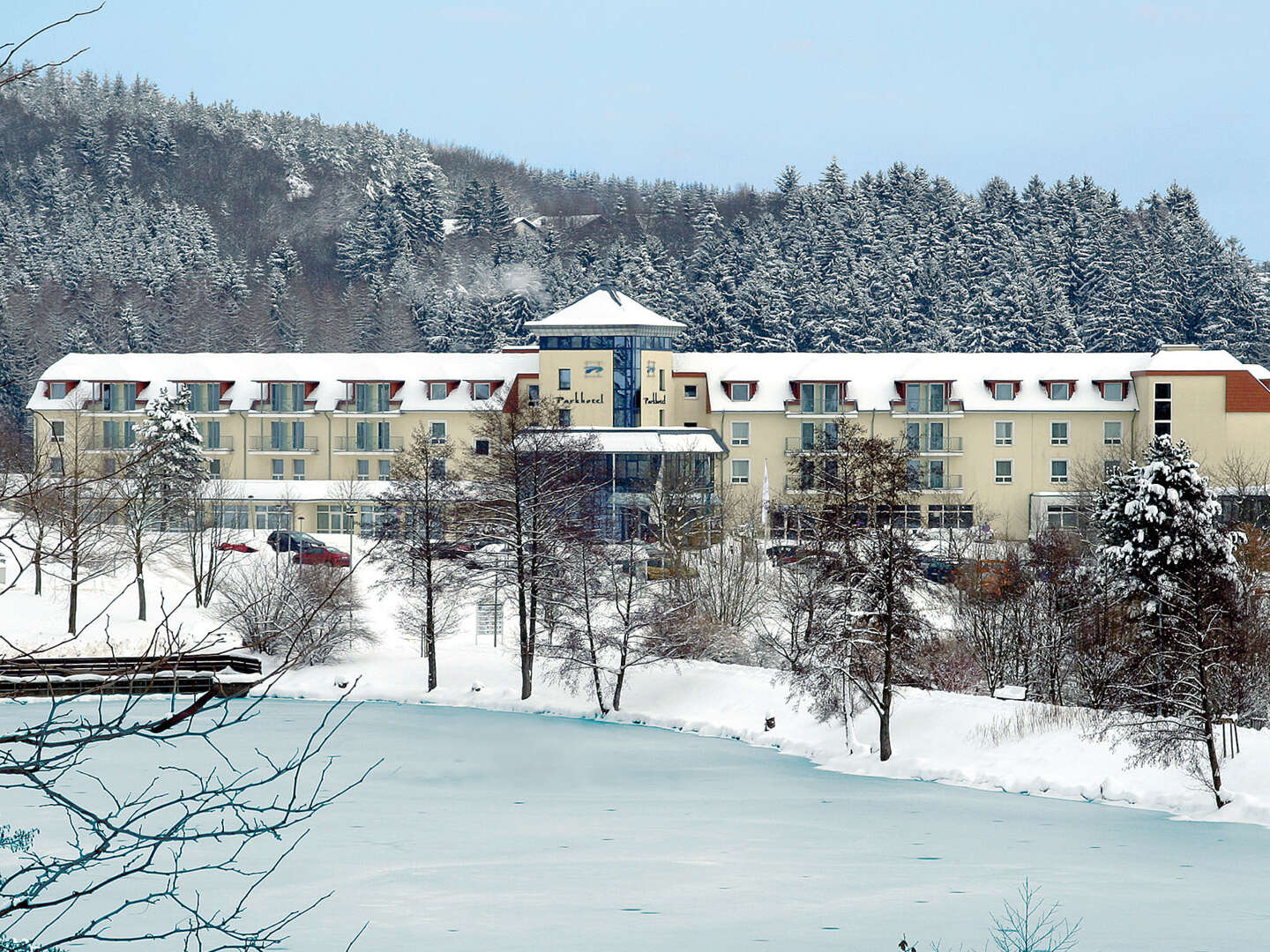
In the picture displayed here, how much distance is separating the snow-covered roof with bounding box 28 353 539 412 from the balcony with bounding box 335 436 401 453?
1.77 meters

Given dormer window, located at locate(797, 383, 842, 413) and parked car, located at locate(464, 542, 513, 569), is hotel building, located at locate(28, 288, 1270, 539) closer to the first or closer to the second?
dormer window, located at locate(797, 383, 842, 413)

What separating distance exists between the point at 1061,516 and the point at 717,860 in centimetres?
4981

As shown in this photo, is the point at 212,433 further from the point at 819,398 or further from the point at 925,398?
the point at 925,398

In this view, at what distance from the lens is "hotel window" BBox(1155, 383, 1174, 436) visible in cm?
7288

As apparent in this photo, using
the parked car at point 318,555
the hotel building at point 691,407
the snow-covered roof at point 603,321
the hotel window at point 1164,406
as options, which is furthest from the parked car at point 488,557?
the hotel window at point 1164,406

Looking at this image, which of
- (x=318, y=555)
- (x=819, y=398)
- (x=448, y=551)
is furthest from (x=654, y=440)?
(x=448, y=551)

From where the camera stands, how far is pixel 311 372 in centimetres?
7812

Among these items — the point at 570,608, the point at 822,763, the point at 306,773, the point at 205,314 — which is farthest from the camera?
the point at 205,314

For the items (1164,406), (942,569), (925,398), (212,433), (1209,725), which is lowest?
(1209,725)

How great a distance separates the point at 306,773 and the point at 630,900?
45.7 feet

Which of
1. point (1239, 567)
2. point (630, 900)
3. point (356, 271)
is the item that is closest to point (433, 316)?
point (356, 271)

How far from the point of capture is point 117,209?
156750 mm

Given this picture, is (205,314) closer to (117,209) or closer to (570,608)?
(117,209)

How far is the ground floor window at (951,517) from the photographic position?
68.2 meters
